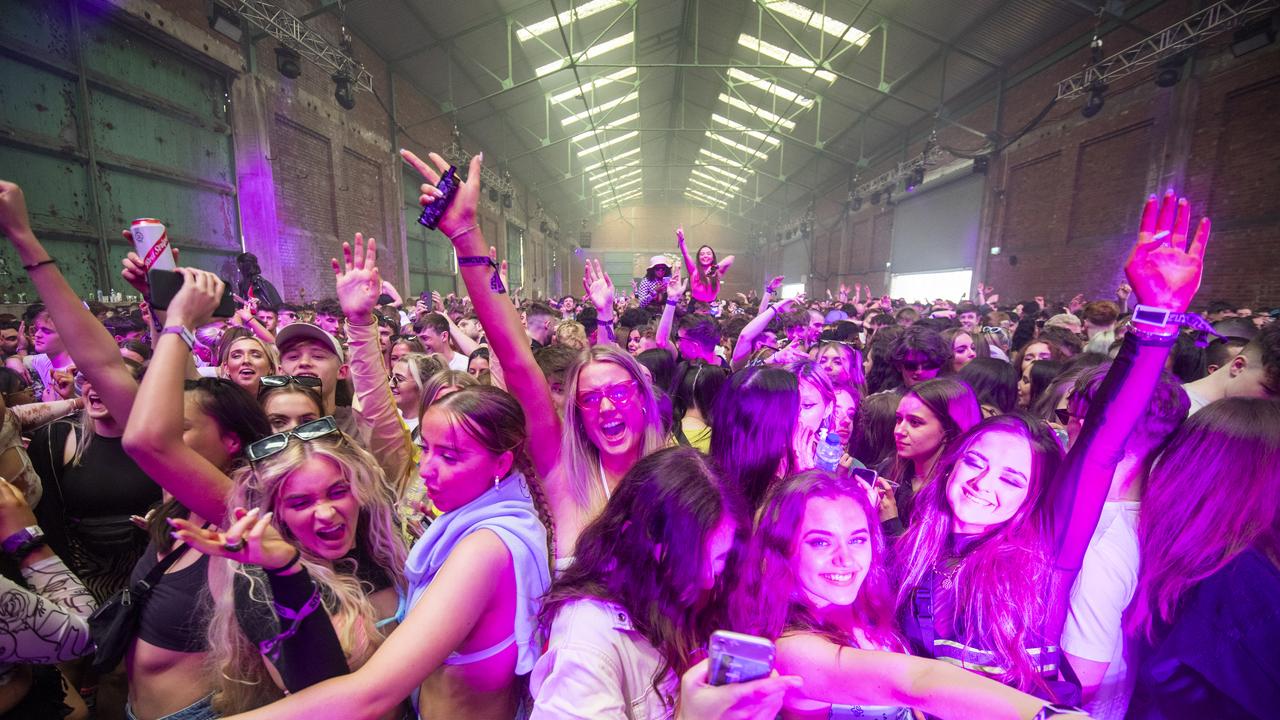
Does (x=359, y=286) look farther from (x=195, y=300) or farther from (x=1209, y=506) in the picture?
(x=1209, y=506)

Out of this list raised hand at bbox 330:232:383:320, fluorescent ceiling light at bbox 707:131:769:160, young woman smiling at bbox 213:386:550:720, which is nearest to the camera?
young woman smiling at bbox 213:386:550:720

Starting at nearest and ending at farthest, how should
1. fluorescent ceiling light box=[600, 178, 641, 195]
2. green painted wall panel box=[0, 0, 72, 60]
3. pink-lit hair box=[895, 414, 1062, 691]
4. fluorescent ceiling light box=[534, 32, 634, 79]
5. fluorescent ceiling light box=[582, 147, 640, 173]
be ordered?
pink-lit hair box=[895, 414, 1062, 691], green painted wall panel box=[0, 0, 72, 60], fluorescent ceiling light box=[534, 32, 634, 79], fluorescent ceiling light box=[582, 147, 640, 173], fluorescent ceiling light box=[600, 178, 641, 195]

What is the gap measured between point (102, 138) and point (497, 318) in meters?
8.20

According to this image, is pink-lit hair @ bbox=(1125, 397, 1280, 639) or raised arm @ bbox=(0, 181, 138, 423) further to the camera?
raised arm @ bbox=(0, 181, 138, 423)

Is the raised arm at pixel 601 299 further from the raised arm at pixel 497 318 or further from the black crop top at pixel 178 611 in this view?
the black crop top at pixel 178 611

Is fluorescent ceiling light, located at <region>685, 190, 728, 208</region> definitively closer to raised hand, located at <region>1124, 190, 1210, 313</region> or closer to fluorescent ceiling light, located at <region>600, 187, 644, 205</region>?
fluorescent ceiling light, located at <region>600, 187, 644, 205</region>

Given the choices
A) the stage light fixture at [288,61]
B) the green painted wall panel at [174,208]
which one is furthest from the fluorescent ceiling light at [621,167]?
the green painted wall panel at [174,208]

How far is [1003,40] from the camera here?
10719 mm

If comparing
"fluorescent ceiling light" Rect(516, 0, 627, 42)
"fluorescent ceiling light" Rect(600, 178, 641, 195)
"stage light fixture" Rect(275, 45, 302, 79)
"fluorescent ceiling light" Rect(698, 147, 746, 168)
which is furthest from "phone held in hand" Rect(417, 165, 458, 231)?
"fluorescent ceiling light" Rect(600, 178, 641, 195)

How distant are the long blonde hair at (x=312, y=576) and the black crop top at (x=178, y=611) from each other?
0.25 feet

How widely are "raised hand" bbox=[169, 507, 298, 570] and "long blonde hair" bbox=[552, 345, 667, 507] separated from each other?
35.5 inches

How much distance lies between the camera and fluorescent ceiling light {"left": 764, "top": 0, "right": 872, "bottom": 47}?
11.2 m

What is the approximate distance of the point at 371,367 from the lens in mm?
2164

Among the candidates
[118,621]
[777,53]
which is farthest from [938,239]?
[118,621]
